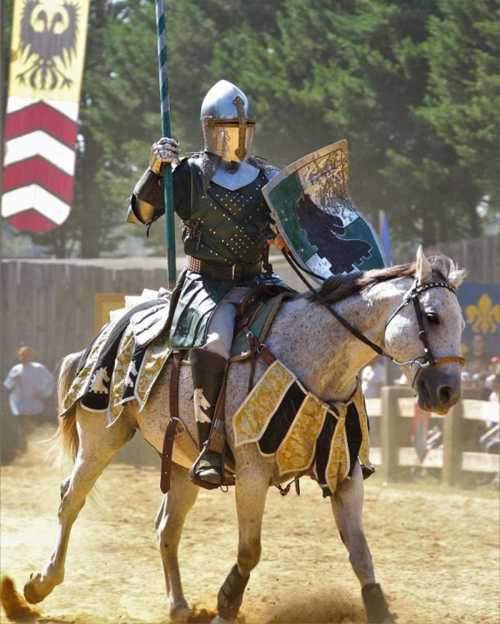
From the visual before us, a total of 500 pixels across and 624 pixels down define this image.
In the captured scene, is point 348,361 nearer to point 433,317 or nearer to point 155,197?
point 433,317

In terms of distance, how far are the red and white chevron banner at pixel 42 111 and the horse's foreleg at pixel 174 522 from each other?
27.4 feet

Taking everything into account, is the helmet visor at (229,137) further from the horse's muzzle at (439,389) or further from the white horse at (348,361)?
the horse's muzzle at (439,389)

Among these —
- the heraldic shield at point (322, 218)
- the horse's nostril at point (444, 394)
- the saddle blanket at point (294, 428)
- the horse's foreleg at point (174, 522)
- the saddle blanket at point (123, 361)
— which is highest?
the heraldic shield at point (322, 218)

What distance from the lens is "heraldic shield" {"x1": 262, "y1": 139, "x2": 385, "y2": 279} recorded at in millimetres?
5852

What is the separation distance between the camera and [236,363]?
5773mm

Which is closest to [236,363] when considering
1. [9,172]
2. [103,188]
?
[9,172]

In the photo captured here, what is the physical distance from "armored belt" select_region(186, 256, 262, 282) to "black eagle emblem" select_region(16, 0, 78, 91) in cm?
909

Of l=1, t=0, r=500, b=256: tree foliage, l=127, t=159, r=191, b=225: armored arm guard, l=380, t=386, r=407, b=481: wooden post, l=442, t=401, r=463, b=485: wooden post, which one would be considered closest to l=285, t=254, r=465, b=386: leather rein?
l=127, t=159, r=191, b=225: armored arm guard

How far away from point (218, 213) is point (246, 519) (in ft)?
4.68

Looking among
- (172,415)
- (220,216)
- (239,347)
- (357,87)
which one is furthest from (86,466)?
(357,87)

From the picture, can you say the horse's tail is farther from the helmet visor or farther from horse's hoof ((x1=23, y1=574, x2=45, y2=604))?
the helmet visor

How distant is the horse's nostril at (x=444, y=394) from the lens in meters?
5.04

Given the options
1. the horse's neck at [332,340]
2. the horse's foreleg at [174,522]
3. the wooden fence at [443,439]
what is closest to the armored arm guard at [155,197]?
the horse's neck at [332,340]

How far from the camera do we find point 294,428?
554cm
